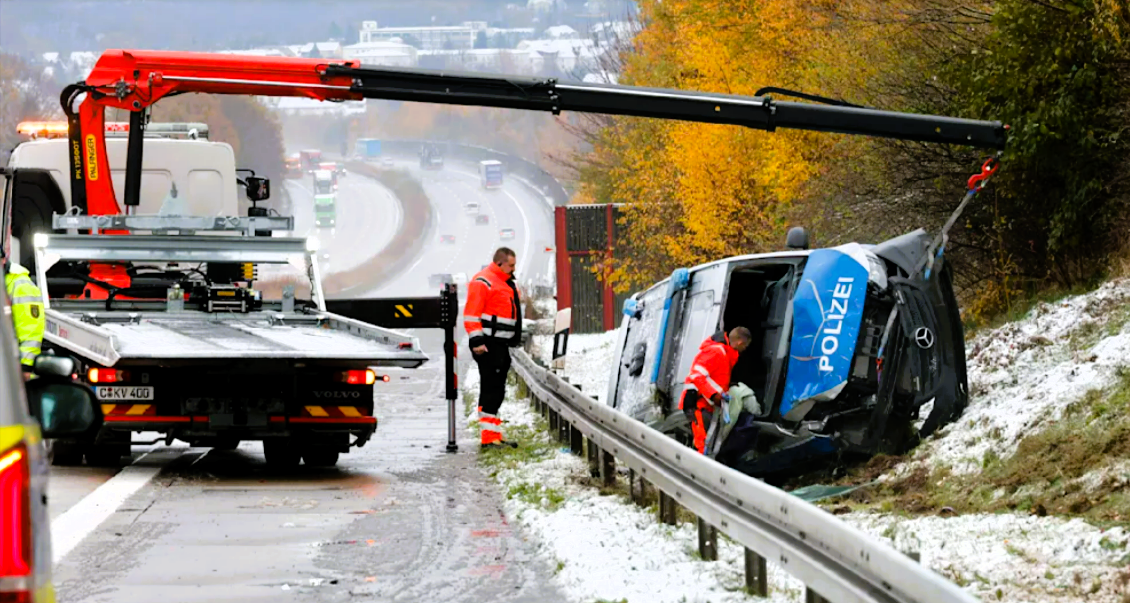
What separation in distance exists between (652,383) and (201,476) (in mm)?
3684

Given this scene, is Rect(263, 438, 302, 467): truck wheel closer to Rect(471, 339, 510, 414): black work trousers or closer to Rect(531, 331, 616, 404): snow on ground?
Rect(471, 339, 510, 414): black work trousers

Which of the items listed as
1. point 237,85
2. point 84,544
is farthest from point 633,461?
point 237,85

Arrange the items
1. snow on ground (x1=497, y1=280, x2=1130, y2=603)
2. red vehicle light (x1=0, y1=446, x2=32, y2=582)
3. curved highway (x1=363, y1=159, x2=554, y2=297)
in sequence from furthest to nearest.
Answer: curved highway (x1=363, y1=159, x2=554, y2=297) → snow on ground (x1=497, y1=280, x2=1130, y2=603) → red vehicle light (x1=0, y1=446, x2=32, y2=582)

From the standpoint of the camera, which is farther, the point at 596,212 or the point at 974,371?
the point at 596,212

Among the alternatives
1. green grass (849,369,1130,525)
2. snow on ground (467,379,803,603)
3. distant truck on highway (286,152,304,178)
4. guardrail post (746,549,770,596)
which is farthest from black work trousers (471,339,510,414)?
distant truck on highway (286,152,304,178)

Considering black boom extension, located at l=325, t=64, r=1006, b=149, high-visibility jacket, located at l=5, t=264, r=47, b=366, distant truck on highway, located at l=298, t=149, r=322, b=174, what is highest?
black boom extension, located at l=325, t=64, r=1006, b=149

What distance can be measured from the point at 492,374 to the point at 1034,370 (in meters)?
4.94

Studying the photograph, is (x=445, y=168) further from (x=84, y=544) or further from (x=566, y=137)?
(x=84, y=544)

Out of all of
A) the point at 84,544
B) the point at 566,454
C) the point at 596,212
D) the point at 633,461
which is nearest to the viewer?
the point at 84,544

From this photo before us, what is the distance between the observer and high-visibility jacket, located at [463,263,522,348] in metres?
16.2

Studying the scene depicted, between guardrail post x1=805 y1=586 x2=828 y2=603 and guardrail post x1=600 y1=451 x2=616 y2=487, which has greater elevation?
guardrail post x1=805 y1=586 x2=828 y2=603

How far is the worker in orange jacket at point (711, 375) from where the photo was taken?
12773mm

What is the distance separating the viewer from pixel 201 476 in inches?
554

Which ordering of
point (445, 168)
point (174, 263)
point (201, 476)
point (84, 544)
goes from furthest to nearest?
point (445, 168) → point (174, 263) → point (201, 476) → point (84, 544)
